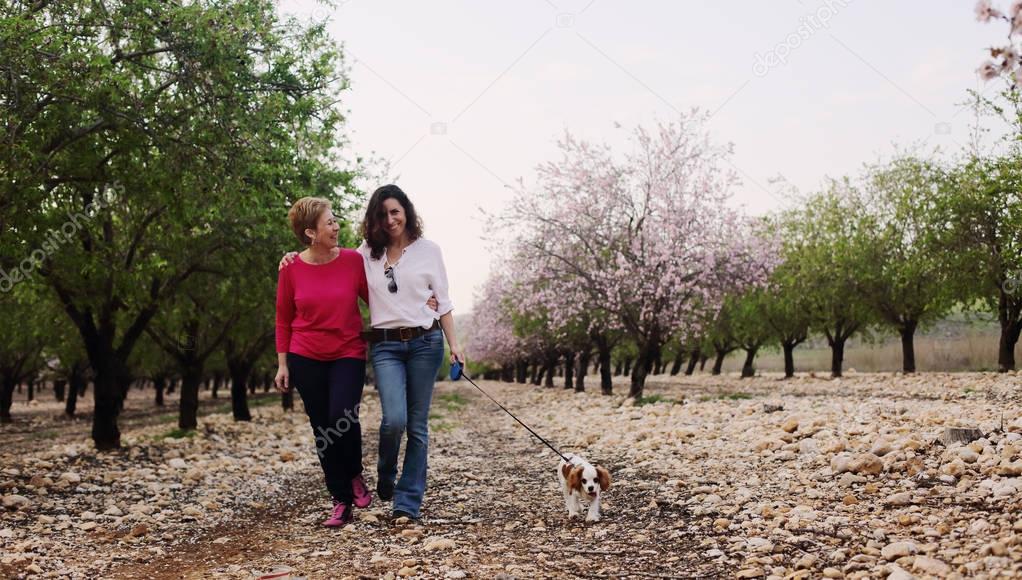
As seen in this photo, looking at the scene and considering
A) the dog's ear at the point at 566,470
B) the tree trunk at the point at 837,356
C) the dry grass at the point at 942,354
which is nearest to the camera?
the dog's ear at the point at 566,470

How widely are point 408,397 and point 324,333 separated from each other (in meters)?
0.93

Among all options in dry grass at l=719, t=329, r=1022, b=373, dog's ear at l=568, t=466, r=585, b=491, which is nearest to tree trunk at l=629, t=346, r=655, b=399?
dog's ear at l=568, t=466, r=585, b=491

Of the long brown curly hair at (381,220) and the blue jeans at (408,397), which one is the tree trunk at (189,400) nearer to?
the blue jeans at (408,397)

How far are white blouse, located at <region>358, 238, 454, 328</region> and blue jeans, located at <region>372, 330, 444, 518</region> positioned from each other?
0.18 metres

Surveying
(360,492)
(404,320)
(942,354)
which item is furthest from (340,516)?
(942,354)

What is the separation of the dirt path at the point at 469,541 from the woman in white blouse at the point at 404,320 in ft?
2.40

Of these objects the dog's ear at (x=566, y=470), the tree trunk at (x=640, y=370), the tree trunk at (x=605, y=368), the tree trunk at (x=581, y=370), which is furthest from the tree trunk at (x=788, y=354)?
the dog's ear at (x=566, y=470)

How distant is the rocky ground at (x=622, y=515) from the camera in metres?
5.30

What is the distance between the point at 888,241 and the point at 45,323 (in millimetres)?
34783

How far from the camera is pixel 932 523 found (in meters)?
5.61

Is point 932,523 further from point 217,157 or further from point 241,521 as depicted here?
point 217,157

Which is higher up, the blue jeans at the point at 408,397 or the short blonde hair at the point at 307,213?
the short blonde hair at the point at 307,213

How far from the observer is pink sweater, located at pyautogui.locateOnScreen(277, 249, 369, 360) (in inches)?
262

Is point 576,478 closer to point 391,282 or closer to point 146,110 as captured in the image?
point 391,282
